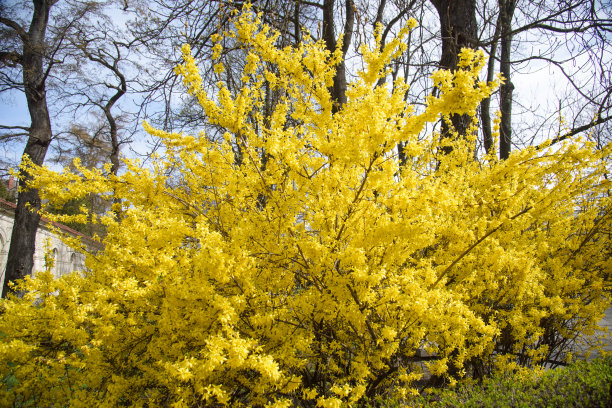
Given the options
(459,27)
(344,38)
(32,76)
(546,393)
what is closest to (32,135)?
(32,76)

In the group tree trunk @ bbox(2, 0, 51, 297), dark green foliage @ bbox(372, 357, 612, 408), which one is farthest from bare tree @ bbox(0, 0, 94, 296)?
dark green foliage @ bbox(372, 357, 612, 408)

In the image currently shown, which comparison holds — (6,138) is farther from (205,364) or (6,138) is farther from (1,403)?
(205,364)

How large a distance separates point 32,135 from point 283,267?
8.48m

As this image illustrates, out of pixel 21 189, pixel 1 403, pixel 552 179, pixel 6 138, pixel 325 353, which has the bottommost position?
pixel 1 403

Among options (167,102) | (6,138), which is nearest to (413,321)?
(167,102)

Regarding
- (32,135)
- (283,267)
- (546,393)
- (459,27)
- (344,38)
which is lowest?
(546,393)

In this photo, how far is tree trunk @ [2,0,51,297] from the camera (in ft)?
24.6

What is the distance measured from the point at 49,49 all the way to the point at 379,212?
32.3ft

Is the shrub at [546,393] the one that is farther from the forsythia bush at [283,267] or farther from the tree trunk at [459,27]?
the tree trunk at [459,27]

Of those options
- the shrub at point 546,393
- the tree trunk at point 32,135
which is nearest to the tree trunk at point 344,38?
the shrub at point 546,393

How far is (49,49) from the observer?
28.7 ft

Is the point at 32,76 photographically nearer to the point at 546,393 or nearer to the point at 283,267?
the point at 283,267

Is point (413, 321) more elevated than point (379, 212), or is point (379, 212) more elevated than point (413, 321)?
point (379, 212)

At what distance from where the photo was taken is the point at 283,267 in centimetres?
276
